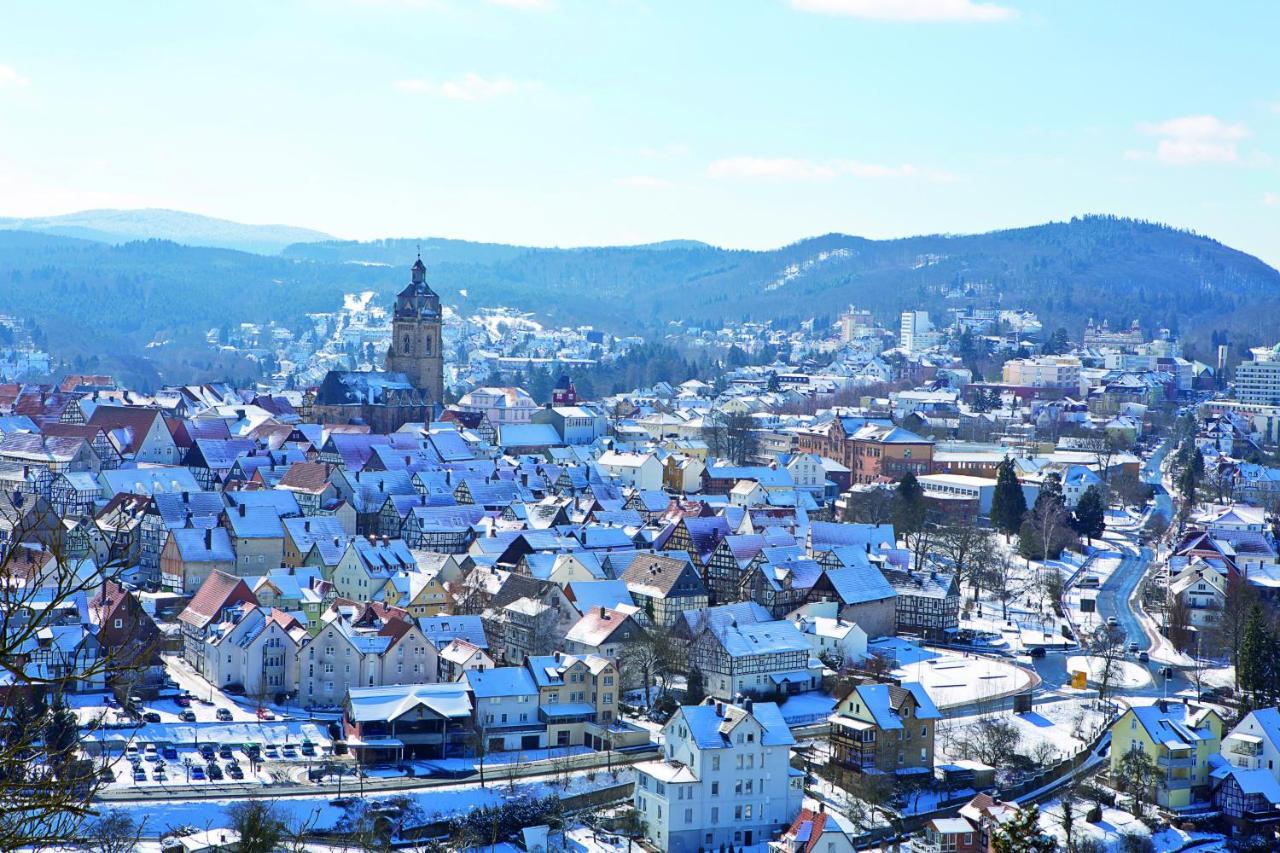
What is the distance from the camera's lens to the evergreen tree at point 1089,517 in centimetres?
4853

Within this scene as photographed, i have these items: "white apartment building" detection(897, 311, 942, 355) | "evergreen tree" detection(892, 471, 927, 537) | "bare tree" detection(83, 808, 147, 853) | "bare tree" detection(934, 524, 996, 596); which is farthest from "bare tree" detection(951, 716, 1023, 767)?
"white apartment building" detection(897, 311, 942, 355)

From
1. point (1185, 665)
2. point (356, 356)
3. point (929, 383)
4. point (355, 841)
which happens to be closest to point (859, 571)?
point (1185, 665)

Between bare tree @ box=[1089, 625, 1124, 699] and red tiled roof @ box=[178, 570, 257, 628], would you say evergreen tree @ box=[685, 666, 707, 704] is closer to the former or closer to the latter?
bare tree @ box=[1089, 625, 1124, 699]

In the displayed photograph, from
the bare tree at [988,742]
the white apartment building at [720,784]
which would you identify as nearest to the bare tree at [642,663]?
the white apartment building at [720,784]

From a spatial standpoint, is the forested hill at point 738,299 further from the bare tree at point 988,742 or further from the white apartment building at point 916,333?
the bare tree at point 988,742

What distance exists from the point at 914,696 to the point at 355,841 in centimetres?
929

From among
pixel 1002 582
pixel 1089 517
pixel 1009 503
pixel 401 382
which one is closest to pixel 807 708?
pixel 1002 582

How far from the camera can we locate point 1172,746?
26.3 meters

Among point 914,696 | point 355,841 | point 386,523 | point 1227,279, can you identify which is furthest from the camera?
point 1227,279

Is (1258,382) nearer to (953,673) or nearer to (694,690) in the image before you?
(953,673)

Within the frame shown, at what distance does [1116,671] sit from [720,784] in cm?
1188

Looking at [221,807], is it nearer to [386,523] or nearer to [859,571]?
[859,571]

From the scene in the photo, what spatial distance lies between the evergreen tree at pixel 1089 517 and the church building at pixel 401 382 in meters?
23.9

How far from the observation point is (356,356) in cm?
13125
